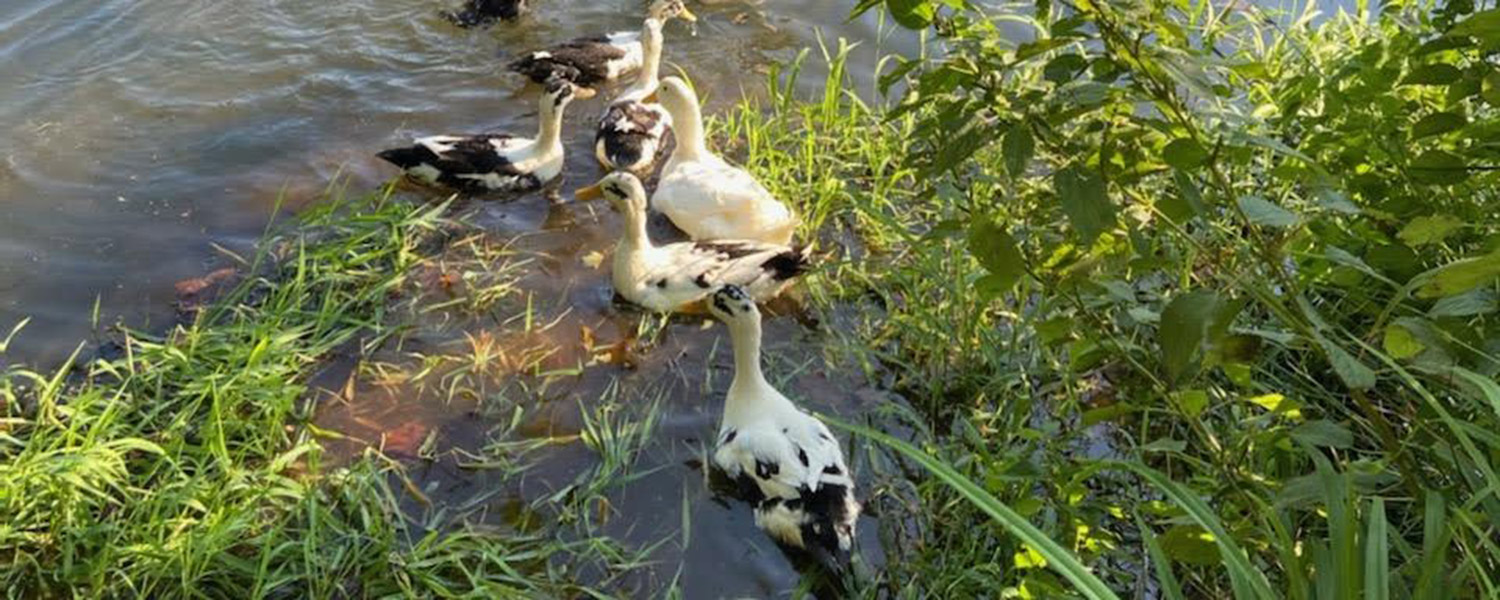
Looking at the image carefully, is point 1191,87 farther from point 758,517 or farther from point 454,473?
point 454,473

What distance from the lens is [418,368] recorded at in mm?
4469

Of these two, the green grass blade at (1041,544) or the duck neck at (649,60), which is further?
the duck neck at (649,60)

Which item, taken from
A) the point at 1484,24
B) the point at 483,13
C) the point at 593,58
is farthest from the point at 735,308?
the point at 483,13

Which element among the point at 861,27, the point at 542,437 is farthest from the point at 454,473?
the point at 861,27

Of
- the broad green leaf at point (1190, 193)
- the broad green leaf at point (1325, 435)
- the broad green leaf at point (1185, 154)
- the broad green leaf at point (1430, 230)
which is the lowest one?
the broad green leaf at point (1325, 435)

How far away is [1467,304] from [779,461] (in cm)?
212

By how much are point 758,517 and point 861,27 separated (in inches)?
176

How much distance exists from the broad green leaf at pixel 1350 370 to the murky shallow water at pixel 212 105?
171 inches

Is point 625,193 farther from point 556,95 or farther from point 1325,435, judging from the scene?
point 1325,435

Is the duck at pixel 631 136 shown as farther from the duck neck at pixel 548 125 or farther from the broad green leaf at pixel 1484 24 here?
the broad green leaf at pixel 1484 24

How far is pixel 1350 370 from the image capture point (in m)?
1.86

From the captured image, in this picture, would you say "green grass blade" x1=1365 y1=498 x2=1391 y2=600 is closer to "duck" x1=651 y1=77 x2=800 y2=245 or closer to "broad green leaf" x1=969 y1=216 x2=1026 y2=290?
"broad green leaf" x1=969 y1=216 x2=1026 y2=290

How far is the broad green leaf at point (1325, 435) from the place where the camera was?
2051mm

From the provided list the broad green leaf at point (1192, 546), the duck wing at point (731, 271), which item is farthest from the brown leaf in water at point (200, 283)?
the broad green leaf at point (1192, 546)
